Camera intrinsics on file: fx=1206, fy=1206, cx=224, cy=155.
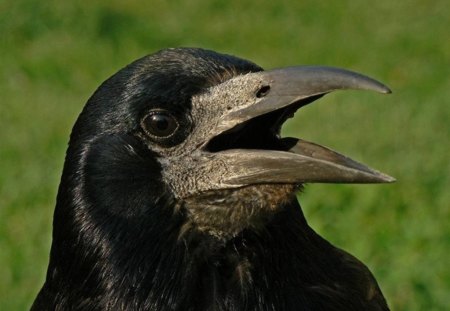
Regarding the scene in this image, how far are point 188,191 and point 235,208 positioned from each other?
16 cm

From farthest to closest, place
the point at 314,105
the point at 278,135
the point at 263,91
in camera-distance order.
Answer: the point at 314,105, the point at 278,135, the point at 263,91

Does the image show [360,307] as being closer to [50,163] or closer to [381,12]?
[50,163]

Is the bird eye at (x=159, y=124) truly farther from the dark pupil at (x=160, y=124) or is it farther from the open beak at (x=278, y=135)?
the open beak at (x=278, y=135)

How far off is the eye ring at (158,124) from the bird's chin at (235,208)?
21 cm

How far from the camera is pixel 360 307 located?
3875 mm

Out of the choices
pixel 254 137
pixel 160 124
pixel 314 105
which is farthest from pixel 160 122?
pixel 314 105

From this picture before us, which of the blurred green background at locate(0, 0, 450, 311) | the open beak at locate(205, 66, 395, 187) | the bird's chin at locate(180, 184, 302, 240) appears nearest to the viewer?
the open beak at locate(205, 66, 395, 187)

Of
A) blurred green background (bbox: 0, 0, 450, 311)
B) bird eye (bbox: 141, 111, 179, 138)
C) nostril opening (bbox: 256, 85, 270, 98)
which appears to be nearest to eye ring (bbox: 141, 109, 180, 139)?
bird eye (bbox: 141, 111, 179, 138)

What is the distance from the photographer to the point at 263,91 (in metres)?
3.56

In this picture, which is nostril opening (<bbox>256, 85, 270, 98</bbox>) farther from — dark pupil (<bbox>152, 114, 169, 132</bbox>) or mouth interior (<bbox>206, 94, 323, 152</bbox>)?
dark pupil (<bbox>152, 114, 169, 132</bbox>)

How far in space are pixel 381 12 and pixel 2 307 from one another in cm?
767

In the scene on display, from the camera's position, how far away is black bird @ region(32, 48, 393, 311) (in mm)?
3570

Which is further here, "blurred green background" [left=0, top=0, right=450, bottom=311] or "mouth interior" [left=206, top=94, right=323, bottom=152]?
"blurred green background" [left=0, top=0, right=450, bottom=311]

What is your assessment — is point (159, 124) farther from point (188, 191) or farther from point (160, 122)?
point (188, 191)
